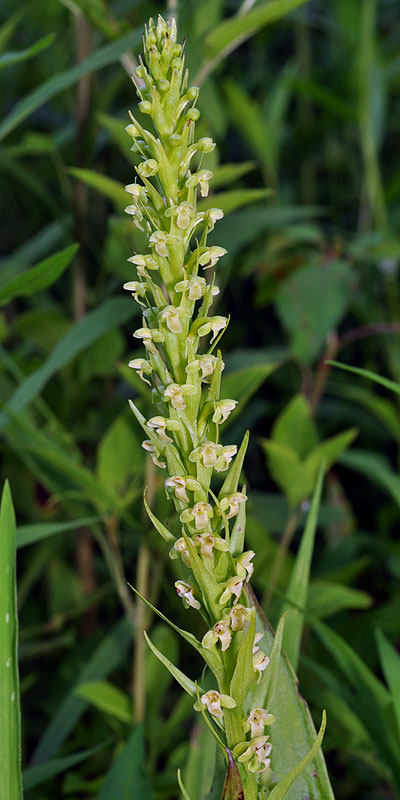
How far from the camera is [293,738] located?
1.48 feet

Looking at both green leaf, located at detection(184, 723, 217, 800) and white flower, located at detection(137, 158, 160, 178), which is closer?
white flower, located at detection(137, 158, 160, 178)

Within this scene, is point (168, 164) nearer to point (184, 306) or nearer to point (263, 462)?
point (184, 306)

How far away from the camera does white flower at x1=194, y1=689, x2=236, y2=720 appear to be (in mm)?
358

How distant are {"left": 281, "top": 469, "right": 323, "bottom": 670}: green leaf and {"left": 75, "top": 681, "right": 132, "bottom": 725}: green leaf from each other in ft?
0.96

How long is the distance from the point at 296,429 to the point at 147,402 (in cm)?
26

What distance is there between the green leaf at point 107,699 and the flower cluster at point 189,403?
17.6 inches

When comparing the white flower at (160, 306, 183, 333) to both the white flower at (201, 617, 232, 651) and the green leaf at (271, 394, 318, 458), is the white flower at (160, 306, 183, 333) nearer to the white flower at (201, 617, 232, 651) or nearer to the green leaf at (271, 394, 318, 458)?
the white flower at (201, 617, 232, 651)

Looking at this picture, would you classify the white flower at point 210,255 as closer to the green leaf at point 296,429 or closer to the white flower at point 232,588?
the white flower at point 232,588

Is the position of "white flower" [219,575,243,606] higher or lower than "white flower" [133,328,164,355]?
lower

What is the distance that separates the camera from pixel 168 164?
37 cm

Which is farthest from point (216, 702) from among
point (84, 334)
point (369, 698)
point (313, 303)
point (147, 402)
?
point (313, 303)

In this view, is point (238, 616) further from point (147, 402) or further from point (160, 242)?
point (147, 402)

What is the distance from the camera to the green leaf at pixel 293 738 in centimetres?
44

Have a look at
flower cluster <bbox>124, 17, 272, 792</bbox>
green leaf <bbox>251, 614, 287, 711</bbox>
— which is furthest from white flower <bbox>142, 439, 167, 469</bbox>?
green leaf <bbox>251, 614, 287, 711</bbox>
